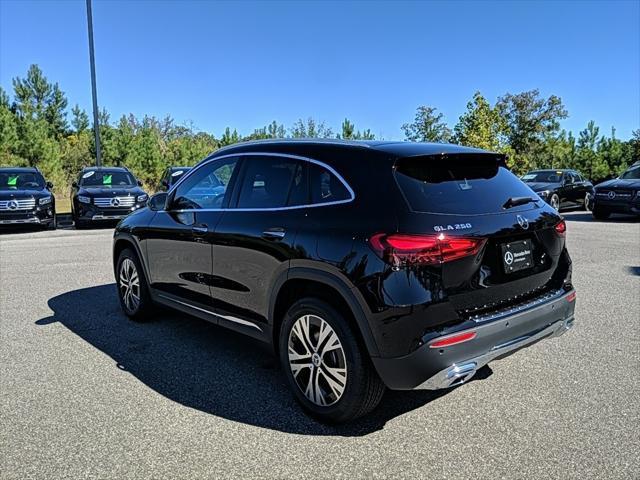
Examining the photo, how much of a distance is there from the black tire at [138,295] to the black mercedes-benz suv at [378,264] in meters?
1.43

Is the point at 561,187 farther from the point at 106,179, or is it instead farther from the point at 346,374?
the point at 346,374

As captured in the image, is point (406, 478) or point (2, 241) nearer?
point (406, 478)

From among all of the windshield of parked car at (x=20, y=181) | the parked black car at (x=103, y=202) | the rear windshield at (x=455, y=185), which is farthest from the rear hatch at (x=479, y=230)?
the windshield of parked car at (x=20, y=181)

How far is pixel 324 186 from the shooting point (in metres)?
3.55

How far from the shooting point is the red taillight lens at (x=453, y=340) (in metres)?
2.93

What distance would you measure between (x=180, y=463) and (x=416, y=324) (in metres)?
1.49

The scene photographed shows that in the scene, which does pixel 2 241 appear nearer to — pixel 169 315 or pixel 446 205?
pixel 169 315

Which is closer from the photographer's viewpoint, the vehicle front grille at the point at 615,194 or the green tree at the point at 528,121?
the vehicle front grille at the point at 615,194

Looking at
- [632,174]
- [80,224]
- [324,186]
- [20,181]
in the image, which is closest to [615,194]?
[632,174]

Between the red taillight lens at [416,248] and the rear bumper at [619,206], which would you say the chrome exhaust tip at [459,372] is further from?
the rear bumper at [619,206]

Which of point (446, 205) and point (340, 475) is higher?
point (446, 205)

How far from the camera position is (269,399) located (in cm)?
382

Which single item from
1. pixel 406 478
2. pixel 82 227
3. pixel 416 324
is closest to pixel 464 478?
pixel 406 478

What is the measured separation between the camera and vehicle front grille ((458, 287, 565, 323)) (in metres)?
3.12
